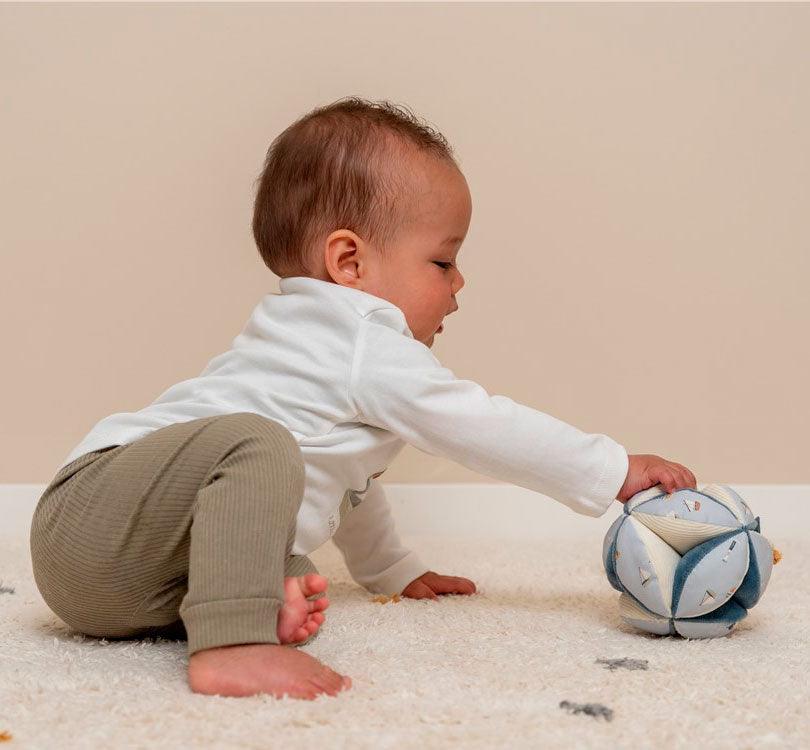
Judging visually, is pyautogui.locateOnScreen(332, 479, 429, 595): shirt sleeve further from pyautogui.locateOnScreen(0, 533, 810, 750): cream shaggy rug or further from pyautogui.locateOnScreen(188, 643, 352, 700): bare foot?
pyautogui.locateOnScreen(188, 643, 352, 700): bare foot

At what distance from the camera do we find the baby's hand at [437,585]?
1294mm

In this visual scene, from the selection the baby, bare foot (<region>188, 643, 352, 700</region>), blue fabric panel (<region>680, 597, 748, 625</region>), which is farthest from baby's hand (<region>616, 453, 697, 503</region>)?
bare foot (<region>188, 643, 352, 700</region>)

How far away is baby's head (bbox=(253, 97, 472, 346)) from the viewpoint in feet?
3.70

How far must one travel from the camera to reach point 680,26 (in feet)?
5.77

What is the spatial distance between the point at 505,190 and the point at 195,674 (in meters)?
1.15

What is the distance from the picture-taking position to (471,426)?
1023 millimetres

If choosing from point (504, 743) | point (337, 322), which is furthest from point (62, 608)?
point (504, 743)

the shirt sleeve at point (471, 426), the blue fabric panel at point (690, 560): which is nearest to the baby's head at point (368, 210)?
the shirt sleeve at point (471, 426)

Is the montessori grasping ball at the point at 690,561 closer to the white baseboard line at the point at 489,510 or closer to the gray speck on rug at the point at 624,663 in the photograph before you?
the gray speck on rug at the point at 624,663

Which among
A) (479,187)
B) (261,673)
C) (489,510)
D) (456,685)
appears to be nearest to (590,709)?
(456,685)

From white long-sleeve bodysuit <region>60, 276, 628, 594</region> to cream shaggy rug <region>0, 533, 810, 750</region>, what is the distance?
0.15 metres

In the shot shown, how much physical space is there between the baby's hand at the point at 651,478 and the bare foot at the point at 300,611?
1.15 ft

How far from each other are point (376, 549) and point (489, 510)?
0.50 metres

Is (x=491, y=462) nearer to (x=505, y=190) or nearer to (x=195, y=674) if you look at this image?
(x=195, y=674)
